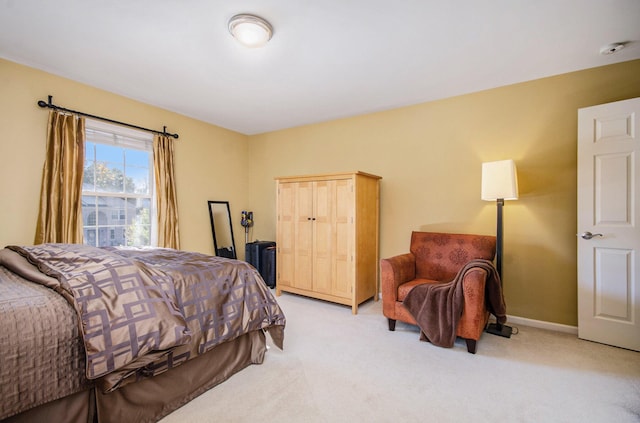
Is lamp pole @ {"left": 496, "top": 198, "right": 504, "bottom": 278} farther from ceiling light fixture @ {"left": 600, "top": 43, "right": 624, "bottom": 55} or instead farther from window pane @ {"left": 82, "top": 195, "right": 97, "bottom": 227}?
window pane @ {"left": 82, "top": 195, "right": 97, "bottom": 227}

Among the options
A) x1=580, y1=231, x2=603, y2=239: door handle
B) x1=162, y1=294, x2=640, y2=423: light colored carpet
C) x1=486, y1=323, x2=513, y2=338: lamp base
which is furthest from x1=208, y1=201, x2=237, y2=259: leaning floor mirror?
x1=580, y1=231, x2=603, y2=239: door handle

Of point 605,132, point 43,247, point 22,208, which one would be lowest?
point 43,247

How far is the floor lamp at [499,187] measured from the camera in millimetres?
2652

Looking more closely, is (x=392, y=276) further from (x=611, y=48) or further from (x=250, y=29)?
(x=611, y=48)

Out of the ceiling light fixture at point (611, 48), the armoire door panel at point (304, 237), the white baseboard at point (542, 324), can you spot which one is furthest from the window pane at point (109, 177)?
the ceiling light fixture at point (611, 48)

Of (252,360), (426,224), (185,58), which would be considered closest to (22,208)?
(185,58)

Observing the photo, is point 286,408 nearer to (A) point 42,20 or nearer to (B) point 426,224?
(B) point 426,224

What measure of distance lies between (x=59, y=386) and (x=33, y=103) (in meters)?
2.89

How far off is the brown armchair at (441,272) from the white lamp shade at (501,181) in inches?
18.5

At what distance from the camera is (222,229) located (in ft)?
15.4

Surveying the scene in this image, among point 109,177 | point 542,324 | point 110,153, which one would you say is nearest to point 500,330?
point 542,324

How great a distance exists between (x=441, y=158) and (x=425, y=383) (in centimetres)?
247

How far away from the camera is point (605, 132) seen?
8.25 feet

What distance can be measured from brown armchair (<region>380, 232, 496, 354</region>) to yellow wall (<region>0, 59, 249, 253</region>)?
9.69 feet
